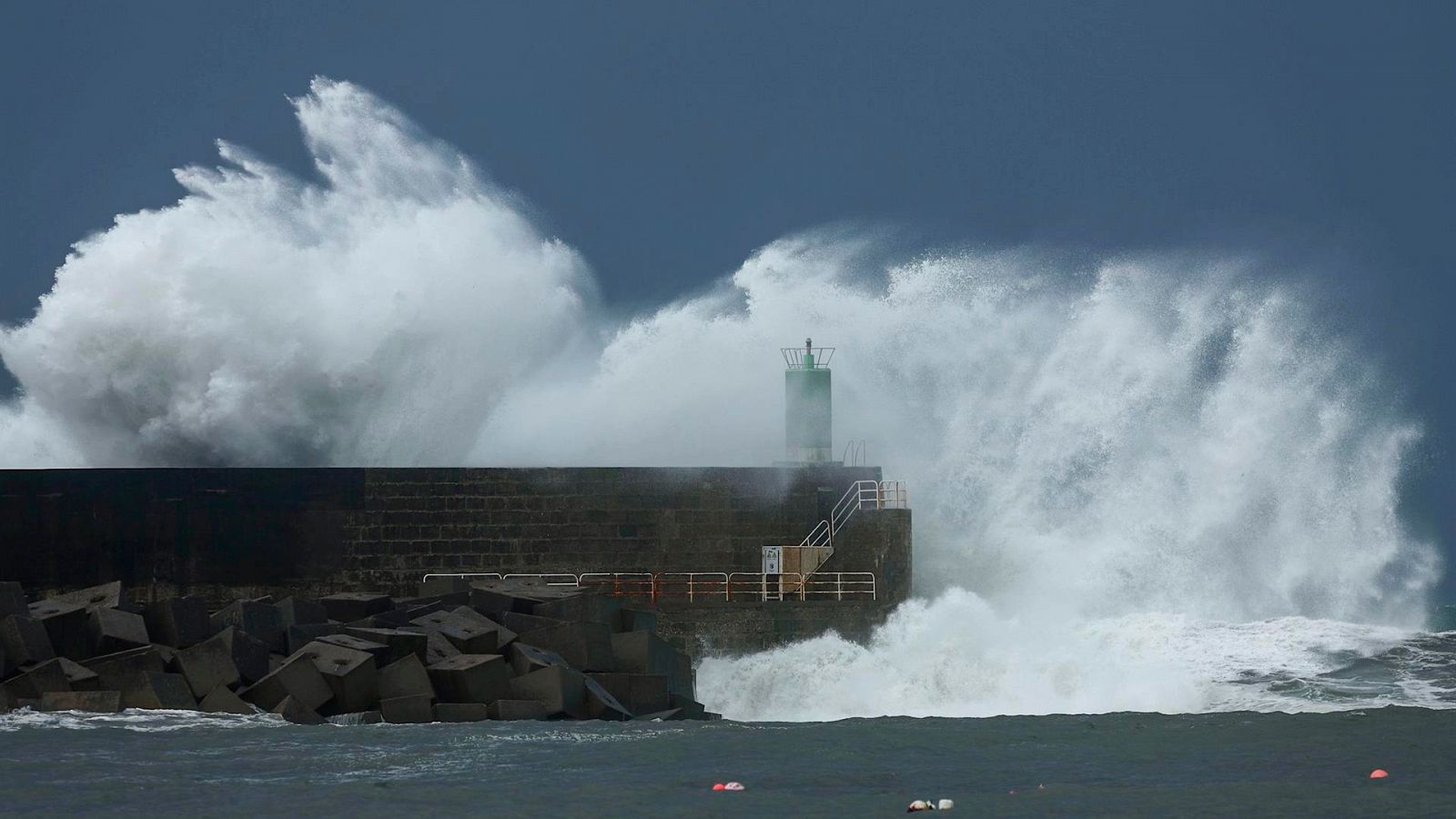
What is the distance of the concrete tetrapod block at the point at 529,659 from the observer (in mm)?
16062

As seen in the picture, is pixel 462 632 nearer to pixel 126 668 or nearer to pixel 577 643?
pixel 577 643

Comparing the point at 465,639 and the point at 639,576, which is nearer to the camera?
the point at 465,639

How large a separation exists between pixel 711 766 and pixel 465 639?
181 inches

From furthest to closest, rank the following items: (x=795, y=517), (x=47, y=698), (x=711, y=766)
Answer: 1. (x=795, y=517)
2. (x=47, y=698)
3. (x=711, y=766)

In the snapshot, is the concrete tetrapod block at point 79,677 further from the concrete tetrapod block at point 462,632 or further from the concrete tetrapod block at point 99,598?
the concrete tetrapod block at point 462,632

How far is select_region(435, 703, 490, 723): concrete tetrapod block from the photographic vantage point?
15547 millimetres

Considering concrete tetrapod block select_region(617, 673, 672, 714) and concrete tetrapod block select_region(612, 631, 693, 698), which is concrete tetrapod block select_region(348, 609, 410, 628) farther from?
concrete tetrapod block select_region(617, 673, 672, 714)

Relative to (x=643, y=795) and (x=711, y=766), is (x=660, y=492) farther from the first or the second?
(x=643, y=795)

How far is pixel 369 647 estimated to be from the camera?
15992 mm

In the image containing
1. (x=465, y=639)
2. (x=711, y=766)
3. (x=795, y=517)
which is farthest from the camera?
(x=795, y=517)

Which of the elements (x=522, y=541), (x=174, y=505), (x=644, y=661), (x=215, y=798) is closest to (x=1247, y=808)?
(x=215, y=798)

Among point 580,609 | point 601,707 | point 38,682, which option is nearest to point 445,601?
point 580,609

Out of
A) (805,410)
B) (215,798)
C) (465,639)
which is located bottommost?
(215,798)

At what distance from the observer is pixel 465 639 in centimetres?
1666
